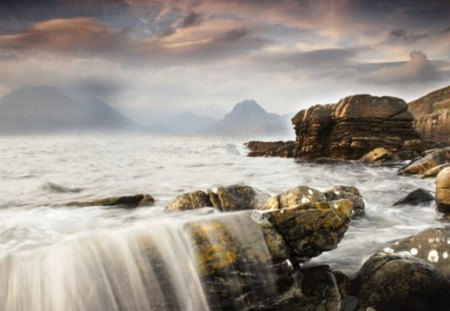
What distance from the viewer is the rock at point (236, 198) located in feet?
36.7

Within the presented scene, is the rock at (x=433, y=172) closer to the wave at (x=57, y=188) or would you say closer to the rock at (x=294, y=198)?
the rock at (x=294, y=198)

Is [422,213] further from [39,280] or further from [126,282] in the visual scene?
[39,280]

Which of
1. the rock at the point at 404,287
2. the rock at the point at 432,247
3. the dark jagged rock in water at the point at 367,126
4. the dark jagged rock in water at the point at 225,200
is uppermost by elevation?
the dark jagged rock in water at the point at 367,126

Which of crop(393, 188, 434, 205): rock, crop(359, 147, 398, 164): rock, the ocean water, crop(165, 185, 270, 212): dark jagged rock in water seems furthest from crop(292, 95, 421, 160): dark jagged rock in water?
crop(165, 185, 270, 212): dark jagged rock in water

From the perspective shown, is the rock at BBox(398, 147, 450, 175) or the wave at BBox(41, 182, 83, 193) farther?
the rock at BBox(398, 147, 450, 175)

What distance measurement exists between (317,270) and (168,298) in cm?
291

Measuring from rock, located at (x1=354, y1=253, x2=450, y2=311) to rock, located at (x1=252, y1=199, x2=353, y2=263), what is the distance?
910 millimetres

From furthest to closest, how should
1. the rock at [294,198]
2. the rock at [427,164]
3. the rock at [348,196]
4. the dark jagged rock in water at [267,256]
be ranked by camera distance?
the rock at [427,164] < the rock at [348,196] < the rock at [294,198] < the dark jagged rock in water at [267,256]

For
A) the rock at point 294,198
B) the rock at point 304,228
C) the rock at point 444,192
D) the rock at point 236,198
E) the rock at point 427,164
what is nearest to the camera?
the rock at point 304,228

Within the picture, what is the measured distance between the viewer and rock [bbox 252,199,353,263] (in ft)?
21.3

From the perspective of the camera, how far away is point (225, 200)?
1131 cm

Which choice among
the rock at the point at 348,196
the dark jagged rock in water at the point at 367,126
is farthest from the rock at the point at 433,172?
the dark jagged rock in water at the point at 367,126

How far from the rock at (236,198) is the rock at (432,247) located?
177 inches

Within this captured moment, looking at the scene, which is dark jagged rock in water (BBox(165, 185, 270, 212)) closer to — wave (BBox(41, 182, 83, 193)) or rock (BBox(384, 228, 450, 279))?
rock (BBox(384, 228, 450, 279))
